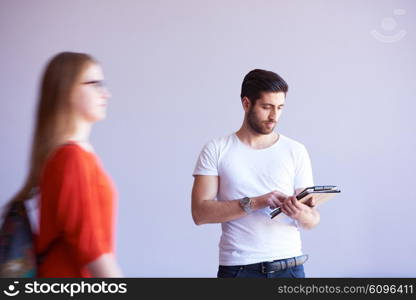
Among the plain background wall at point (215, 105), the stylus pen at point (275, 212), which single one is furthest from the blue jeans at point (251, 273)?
the plain background wall at point (215, 105)

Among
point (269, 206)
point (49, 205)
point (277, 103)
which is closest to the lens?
point (49, 205)

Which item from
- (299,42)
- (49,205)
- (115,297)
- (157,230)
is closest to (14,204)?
(49,205)

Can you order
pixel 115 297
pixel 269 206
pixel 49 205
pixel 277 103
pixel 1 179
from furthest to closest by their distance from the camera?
pixel 1 179
pixel 277 103
pixel 269 206
pixel 115 297
pixel 49 205

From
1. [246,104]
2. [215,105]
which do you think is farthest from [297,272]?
[215,105]

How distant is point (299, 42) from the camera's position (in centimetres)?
495

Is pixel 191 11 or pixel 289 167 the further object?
pixel 191 11

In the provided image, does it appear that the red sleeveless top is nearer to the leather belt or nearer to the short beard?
the leather belt

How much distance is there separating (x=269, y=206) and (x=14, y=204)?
48.8 inches

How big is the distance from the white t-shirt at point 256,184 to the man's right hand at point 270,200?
7cm

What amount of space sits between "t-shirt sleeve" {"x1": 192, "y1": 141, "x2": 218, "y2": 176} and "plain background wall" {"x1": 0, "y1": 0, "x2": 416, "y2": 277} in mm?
2217

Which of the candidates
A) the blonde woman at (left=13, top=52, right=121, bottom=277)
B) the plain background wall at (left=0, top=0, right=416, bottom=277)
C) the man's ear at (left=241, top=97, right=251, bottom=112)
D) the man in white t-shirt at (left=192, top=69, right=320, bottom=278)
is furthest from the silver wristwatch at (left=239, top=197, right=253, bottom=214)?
the plain background wall at (left=0, top=0, right=416, bottom=277)

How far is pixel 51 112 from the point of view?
1497 millimetres

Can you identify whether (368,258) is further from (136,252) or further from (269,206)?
(269,206)

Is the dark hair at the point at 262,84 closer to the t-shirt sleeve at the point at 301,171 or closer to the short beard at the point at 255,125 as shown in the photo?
the short beard at the point at 255,125
